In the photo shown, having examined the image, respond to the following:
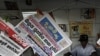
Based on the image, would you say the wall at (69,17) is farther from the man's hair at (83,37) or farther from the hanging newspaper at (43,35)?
the hanging newspaper at (43,35)

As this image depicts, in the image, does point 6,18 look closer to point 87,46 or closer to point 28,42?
point 28,42

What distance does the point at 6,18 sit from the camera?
1233 mm

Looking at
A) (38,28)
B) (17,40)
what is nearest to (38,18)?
(38,28)

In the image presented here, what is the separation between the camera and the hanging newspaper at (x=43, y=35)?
123cm

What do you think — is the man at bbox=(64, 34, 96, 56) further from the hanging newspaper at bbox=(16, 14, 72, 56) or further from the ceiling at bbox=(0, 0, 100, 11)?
the hanging newspaper at bbox=(16, 14, 72, 56)

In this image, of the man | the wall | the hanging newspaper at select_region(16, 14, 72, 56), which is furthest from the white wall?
the hanging newspaper at select_region(16, 14, 72, 56)

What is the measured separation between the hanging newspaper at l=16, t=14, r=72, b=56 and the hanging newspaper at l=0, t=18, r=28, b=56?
40 mm

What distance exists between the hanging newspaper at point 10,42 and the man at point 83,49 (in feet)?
4.76

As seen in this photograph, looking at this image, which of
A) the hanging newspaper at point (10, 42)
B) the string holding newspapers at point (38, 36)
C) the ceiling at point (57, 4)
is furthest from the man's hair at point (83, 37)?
the hanging newspaper at point (10, 42)

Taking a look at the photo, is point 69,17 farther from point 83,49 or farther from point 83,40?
point 83,49

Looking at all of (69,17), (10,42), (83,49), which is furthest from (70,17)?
(10,42)

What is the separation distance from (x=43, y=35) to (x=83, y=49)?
1570mm

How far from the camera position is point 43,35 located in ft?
4.09

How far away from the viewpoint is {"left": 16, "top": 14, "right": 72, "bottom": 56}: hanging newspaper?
1.23 m
